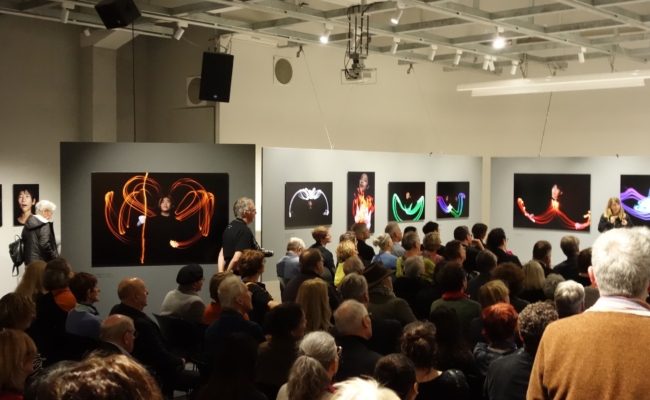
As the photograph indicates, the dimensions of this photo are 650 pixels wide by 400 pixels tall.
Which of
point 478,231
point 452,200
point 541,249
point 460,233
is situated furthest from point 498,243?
point 452,200

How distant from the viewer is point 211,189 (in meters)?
8.70

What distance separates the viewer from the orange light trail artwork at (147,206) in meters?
8.22

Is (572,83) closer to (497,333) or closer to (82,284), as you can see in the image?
(497,333)

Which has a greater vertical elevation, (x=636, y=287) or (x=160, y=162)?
(x=160, y=162)

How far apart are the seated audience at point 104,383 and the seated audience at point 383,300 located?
13.9 feet

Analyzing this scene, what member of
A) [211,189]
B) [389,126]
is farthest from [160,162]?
[389,126]

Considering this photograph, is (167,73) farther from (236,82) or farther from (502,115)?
(502,115)

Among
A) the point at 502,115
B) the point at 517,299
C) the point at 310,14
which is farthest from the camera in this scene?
the point at 502,115

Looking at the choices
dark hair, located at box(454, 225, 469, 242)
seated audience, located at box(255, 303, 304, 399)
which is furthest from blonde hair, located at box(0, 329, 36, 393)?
dark hair, located at box(454, 225, 469, 242)

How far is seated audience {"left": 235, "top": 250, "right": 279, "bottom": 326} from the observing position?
5.75 meters

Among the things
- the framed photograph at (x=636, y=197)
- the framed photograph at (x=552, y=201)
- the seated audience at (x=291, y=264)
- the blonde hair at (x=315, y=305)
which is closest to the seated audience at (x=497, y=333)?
Result: the blonde hair at (x=315, y=305)

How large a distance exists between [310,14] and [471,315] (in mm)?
4319

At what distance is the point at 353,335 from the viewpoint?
4.27 meters

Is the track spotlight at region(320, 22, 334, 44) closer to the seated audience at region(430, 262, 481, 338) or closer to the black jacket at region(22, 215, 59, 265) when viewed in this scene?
the black jacket at region(22, 215, 59, 265)
